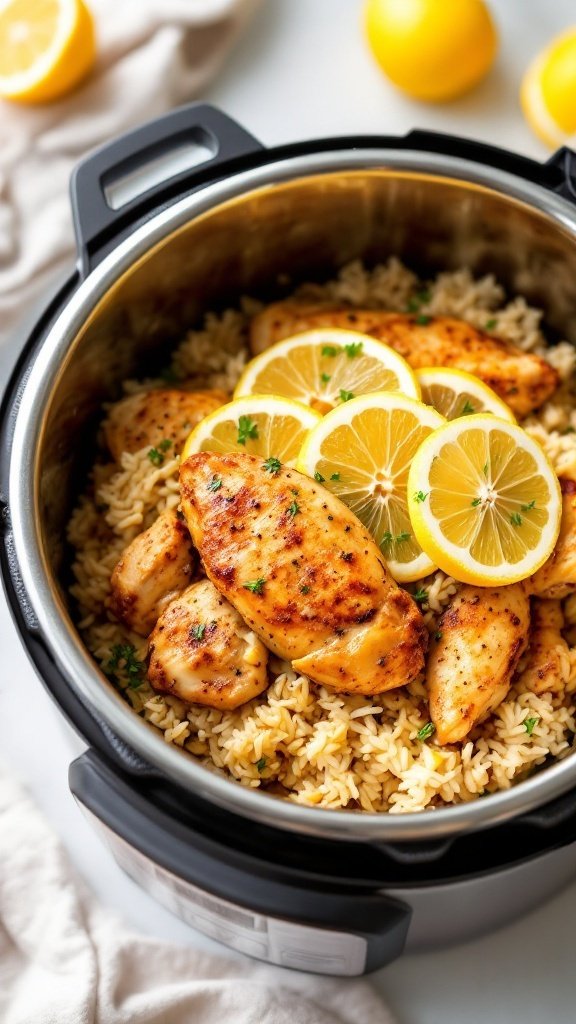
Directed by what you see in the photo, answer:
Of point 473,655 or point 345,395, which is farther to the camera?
point 345,395

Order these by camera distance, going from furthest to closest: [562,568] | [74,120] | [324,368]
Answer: [74,120]
[324,368]
[562,568]

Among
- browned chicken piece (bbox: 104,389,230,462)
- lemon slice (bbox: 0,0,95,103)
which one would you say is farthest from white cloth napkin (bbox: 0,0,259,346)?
browned chicken piece (bbox: 104,389,230,462)

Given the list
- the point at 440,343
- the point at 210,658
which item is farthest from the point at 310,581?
the point at 440,343

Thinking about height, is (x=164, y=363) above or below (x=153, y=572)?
above

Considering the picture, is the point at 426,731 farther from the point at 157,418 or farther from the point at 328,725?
the point at 157,418

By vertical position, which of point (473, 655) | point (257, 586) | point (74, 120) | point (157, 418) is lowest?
point (473, 655)

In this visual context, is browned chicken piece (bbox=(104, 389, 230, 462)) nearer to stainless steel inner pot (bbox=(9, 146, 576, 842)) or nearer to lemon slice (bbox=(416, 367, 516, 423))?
stainless steel inner pot (bbox=(9, 146, 576, 842))
